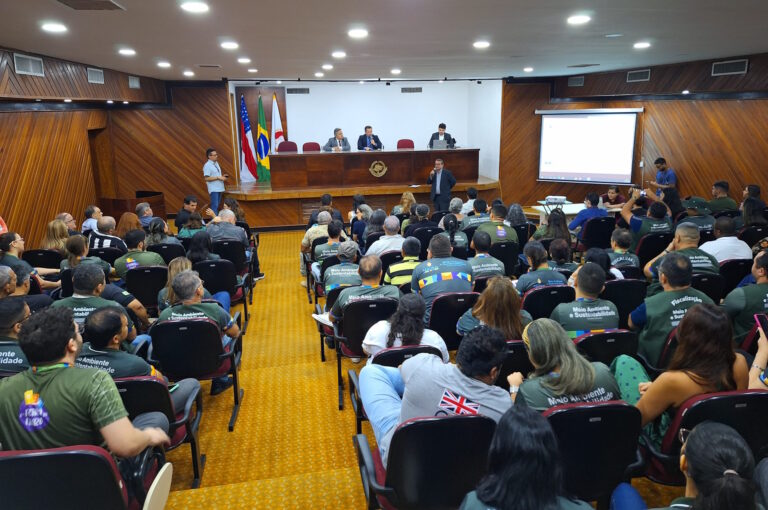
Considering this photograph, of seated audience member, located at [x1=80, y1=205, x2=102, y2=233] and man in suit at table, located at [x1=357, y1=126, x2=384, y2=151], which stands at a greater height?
man in suit at table, located at [x1=357, y1=126, x2=384, y2=151]

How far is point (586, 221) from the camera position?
7.14 meters

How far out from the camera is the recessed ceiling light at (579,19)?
14.6 ft

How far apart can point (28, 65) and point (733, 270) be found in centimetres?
777

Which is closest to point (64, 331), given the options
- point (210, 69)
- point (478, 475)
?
point (478, 475)

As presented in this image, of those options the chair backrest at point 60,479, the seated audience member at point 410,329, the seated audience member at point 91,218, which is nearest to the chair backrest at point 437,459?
the seated audience member at point 410,329

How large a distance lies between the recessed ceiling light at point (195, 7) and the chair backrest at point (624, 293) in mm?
3608

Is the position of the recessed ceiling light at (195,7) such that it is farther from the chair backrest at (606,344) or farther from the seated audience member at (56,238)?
the chair backrest at (606,344)

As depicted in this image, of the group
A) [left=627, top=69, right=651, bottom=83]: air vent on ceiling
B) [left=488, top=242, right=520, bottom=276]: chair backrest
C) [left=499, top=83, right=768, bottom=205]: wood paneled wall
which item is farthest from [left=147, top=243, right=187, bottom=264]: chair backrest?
[left=627, top=69, right=651, bottom=83]: air vent on ceiling

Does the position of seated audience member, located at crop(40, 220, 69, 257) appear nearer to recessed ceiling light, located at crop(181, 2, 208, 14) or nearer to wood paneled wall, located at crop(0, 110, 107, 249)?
wood paneled wall, located at crop(0, 110, 107, 249)

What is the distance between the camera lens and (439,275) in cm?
422

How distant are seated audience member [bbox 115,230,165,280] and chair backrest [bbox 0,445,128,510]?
3.41 m

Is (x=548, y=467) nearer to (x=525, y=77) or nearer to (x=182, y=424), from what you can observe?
(x=182, y=424)

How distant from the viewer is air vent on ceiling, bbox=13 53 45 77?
19.3 feet

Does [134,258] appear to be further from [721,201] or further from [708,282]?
[721,201]
